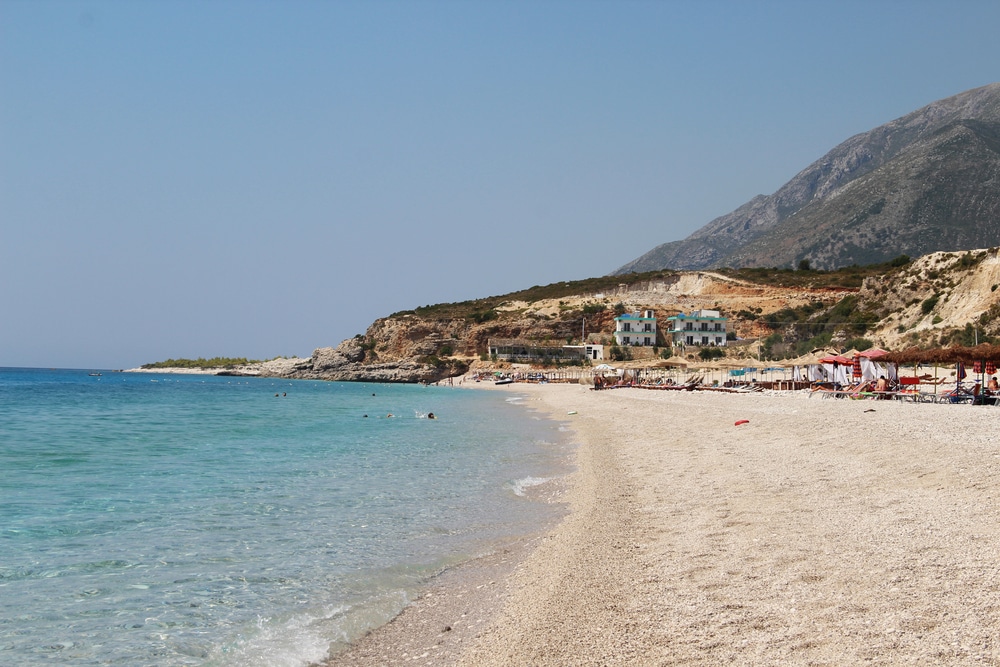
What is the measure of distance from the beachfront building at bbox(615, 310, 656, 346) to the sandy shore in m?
66.4

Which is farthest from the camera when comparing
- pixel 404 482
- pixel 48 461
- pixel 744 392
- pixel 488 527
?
pixel 744 392

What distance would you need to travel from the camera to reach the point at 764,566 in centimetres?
543

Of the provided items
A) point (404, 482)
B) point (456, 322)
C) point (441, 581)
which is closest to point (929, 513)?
point (441, 581)

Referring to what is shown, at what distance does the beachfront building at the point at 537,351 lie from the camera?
7600cm

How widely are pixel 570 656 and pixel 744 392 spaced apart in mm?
32337

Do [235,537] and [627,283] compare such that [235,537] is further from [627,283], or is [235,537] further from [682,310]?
[627,283]

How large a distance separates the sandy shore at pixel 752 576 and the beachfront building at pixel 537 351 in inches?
2567

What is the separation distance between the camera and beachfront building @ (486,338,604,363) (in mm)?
76000

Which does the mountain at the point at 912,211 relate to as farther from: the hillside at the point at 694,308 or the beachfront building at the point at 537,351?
the beachfront building at the point at 537,351

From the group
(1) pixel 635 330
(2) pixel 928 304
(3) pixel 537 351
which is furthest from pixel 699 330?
(2) pixel 928 304

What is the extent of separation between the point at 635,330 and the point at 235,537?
71844mm

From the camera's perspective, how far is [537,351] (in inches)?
3100

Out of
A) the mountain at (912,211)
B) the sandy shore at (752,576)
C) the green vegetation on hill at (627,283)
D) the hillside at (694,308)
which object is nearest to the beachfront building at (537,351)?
the hillside at (694,308)

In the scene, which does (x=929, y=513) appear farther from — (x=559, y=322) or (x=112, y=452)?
(x=559, y=322)
